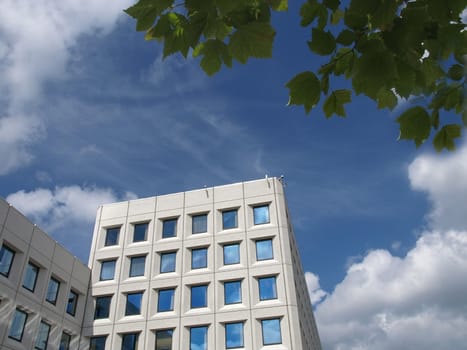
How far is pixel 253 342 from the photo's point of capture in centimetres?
2680

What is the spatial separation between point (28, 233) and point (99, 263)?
8.15 meters

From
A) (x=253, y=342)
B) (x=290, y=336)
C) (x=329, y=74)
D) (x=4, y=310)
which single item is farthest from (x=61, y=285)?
(x=329, y=74)

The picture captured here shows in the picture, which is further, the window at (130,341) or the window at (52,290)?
the window at (130,341)

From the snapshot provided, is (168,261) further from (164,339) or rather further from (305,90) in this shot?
(305,90)

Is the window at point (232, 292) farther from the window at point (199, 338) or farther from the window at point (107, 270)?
the window at point (107, 270)

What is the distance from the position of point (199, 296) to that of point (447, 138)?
28.7 meters

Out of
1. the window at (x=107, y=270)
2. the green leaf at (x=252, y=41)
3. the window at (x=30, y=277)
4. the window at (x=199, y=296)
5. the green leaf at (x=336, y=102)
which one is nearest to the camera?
the green leaf at (x=252, y=41)

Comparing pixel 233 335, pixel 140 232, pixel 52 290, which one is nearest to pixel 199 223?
pixel 140 232

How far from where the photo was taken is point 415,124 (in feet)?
7.82

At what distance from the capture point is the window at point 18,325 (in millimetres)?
22797

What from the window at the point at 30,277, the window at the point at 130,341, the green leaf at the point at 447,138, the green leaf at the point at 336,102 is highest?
the window at the point at 30,277

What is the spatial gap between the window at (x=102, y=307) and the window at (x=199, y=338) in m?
6.67

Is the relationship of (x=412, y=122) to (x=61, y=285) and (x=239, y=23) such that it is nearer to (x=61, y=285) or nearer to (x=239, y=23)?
(x=239, y=23)

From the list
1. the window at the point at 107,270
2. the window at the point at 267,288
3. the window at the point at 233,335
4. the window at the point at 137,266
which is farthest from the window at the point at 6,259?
the window at the point at 267,288
